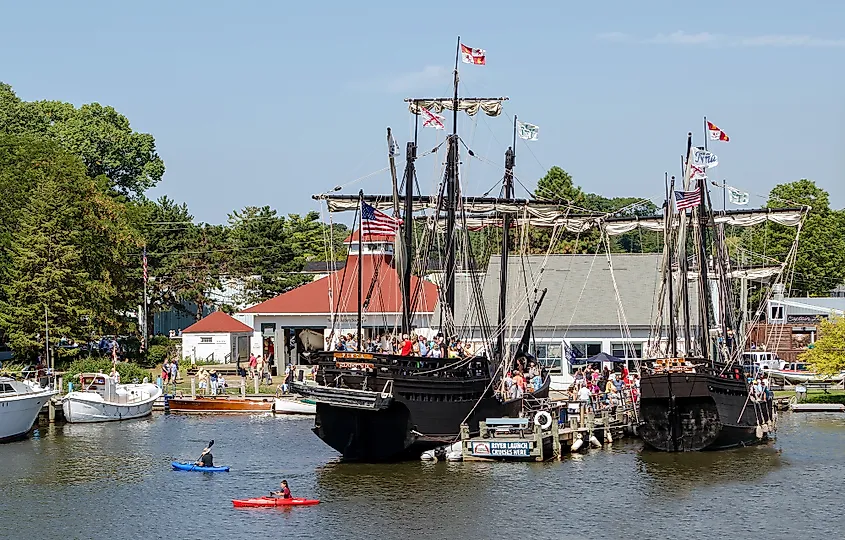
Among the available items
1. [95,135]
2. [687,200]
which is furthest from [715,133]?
[95,135]

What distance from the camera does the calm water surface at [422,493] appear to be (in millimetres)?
36781

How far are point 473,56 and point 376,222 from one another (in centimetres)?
950

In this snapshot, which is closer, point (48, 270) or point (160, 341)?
point (48, 270)

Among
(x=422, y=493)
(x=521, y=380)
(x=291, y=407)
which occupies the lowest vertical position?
(x=422, y=493)

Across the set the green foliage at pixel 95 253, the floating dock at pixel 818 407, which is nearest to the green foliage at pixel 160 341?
the green foliage at pixel 95 253

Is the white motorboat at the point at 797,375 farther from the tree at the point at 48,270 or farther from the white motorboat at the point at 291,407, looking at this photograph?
the tree at the point at 48,270

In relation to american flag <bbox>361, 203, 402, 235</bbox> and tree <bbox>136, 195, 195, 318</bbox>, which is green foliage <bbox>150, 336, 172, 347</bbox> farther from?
american flag <bbox>361, 203, 402, 235</bbox>

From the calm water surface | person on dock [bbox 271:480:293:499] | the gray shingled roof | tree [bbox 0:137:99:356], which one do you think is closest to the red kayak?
person on dock [bbox 271:480:293:499]

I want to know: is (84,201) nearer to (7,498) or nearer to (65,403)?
(65,403)

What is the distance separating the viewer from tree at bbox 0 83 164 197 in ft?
425

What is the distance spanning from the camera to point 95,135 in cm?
13225

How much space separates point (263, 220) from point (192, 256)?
12.0m

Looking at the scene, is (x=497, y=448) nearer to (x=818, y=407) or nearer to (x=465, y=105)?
(x=465, y=105)

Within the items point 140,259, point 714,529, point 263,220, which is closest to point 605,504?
point 714,529
